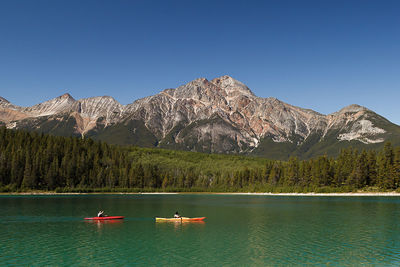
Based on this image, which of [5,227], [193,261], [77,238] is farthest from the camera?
[5,227]

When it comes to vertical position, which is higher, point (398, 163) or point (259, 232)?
point (398, 163)

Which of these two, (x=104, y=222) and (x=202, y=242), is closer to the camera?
(x=202, y=242)

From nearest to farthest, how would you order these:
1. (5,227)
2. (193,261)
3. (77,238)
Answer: (193,261), (77,238), (5,227)

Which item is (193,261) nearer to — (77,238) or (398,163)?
(77,238)

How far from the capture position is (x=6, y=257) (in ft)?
145

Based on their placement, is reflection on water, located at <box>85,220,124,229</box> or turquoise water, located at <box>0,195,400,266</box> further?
reflection on water, located at <box>85,220,124,229</box>

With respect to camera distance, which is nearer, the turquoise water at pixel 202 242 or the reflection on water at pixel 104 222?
the turquoise water at pixel 202 242

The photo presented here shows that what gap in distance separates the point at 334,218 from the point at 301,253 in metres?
43.0

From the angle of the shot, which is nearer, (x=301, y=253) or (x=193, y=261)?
(x=193, y=261)

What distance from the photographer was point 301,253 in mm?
47281

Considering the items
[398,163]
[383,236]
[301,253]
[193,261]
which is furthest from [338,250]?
[398,163]

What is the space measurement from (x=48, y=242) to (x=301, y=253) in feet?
123

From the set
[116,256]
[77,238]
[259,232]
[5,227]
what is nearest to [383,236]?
[259,232]

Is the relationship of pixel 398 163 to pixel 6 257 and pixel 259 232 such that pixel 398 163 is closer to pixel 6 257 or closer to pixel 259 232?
pixel 259 232
